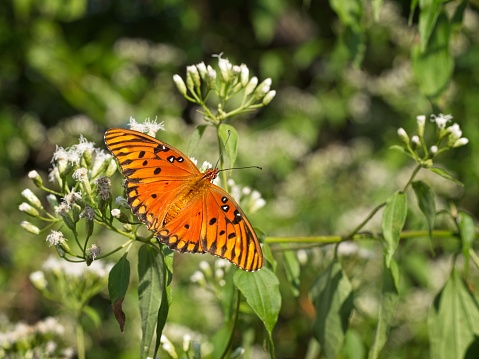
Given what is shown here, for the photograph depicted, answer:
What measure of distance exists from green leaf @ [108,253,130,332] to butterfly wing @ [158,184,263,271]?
0.09 meters

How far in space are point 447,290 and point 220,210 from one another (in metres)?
0.73

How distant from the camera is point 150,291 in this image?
55.8 inches

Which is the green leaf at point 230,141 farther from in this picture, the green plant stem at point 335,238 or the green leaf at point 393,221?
the green leaf at point 393,221

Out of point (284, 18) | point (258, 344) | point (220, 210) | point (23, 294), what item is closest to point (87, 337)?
point (23, 294)

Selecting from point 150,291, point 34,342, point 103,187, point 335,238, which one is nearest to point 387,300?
point 335,238

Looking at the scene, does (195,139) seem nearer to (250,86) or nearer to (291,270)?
(250,86)

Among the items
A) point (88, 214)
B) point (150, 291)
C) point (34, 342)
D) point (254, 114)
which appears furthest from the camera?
point (254, 114)

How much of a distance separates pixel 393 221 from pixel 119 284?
2.00 feet

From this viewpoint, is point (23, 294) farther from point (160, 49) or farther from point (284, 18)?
point (284, 18)

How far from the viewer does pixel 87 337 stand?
432 cm

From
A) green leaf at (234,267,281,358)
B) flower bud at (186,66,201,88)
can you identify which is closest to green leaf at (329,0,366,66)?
flower bud at (186,66,201,88)

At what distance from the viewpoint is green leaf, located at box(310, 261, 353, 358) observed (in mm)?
1833

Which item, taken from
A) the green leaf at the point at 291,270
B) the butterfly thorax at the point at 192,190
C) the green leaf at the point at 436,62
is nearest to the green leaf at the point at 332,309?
the green leaf at the point at 291,270

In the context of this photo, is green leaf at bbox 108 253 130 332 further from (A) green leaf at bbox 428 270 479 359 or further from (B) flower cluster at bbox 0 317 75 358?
(A) green leaf at bbox 428 270 479 359
